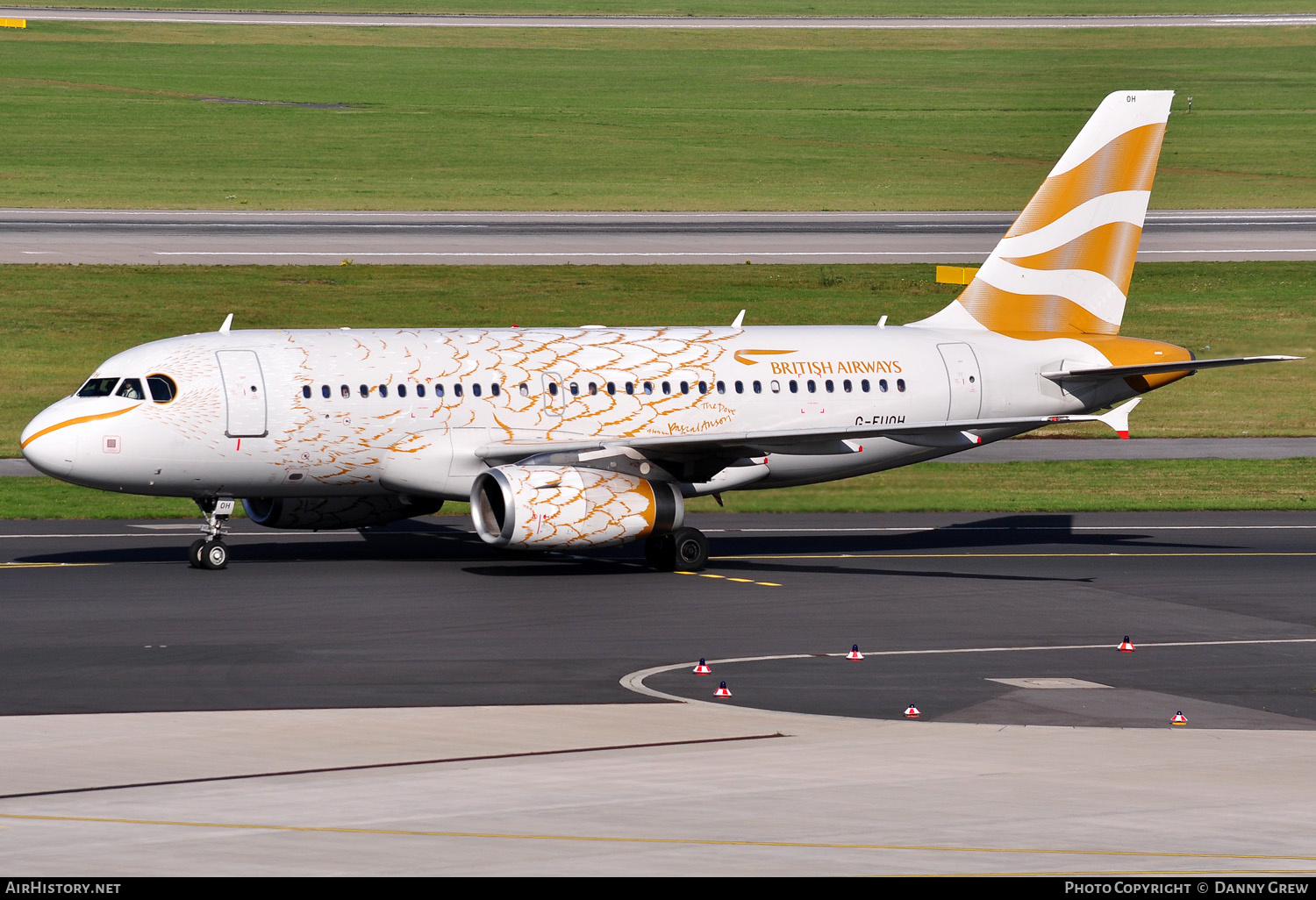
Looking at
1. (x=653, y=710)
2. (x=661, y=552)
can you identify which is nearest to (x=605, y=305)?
(x=661, y=552)

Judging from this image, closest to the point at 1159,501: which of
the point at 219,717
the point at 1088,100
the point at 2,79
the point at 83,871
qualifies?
the point at 219,717

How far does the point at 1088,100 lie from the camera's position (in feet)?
430

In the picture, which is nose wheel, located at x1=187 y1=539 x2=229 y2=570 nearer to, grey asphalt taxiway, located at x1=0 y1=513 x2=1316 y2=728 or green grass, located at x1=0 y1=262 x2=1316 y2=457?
grey asphalt taxiway, located at x1=0 y1=513 x2=1316 y2=728

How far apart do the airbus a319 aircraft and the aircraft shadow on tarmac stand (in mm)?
1339

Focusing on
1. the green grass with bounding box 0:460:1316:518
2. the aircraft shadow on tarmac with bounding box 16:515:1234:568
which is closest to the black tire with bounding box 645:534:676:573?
the aircraft shadow on tarmac with bounding box 16:515:1234:568

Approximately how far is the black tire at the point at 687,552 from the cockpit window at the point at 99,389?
1103 cm

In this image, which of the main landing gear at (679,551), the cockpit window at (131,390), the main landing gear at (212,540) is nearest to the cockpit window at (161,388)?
the cockpit window at (131,390)

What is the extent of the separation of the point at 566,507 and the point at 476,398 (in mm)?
3623

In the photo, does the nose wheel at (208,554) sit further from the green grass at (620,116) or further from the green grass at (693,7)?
the green grass at (693,7)

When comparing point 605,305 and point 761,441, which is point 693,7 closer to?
point 605,305

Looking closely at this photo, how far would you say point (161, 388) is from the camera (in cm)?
3434

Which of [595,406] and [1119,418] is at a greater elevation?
[1119,418]

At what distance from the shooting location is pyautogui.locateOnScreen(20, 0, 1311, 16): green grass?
18461 centimetres

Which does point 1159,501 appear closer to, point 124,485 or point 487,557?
point 487,557
